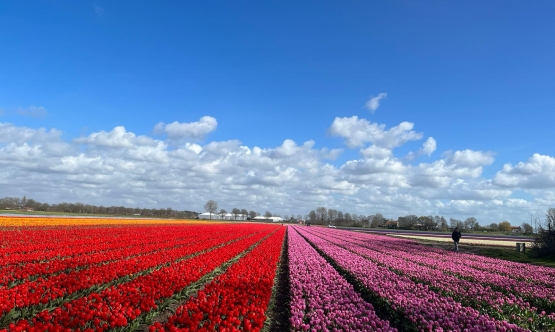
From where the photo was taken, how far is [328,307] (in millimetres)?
8164

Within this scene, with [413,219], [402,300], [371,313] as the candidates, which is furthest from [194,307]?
[413,219]

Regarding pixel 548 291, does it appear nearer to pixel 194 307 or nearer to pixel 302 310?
pixel 302 310

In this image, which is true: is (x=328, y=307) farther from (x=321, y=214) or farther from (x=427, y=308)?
(x=321, y=214)

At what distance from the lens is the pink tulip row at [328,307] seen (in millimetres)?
6943

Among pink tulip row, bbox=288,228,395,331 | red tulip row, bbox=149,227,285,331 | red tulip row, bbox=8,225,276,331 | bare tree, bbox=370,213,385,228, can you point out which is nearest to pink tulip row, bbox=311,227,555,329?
pink tulip row, bbox=288,228,395,331

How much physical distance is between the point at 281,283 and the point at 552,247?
84.3 ft

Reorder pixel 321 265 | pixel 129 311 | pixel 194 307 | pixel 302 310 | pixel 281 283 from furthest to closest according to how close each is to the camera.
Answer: pixel 321 265
pixel 281 283
pixel 302 310
pixel 194 307
pixel 129 311

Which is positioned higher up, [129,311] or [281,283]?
[129,311]

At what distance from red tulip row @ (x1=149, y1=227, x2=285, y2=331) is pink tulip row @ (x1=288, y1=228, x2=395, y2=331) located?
0.89 metres

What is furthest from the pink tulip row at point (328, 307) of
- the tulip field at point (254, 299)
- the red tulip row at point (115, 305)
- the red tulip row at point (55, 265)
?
the red tulip row at point (55, 265)

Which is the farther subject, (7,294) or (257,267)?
(257,267)

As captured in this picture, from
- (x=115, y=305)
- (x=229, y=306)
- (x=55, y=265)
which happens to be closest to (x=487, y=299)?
(x=229, y=306)

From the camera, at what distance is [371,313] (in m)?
7.64

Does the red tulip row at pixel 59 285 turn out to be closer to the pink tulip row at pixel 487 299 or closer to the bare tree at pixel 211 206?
the pink tulip row at pixel 487 299
